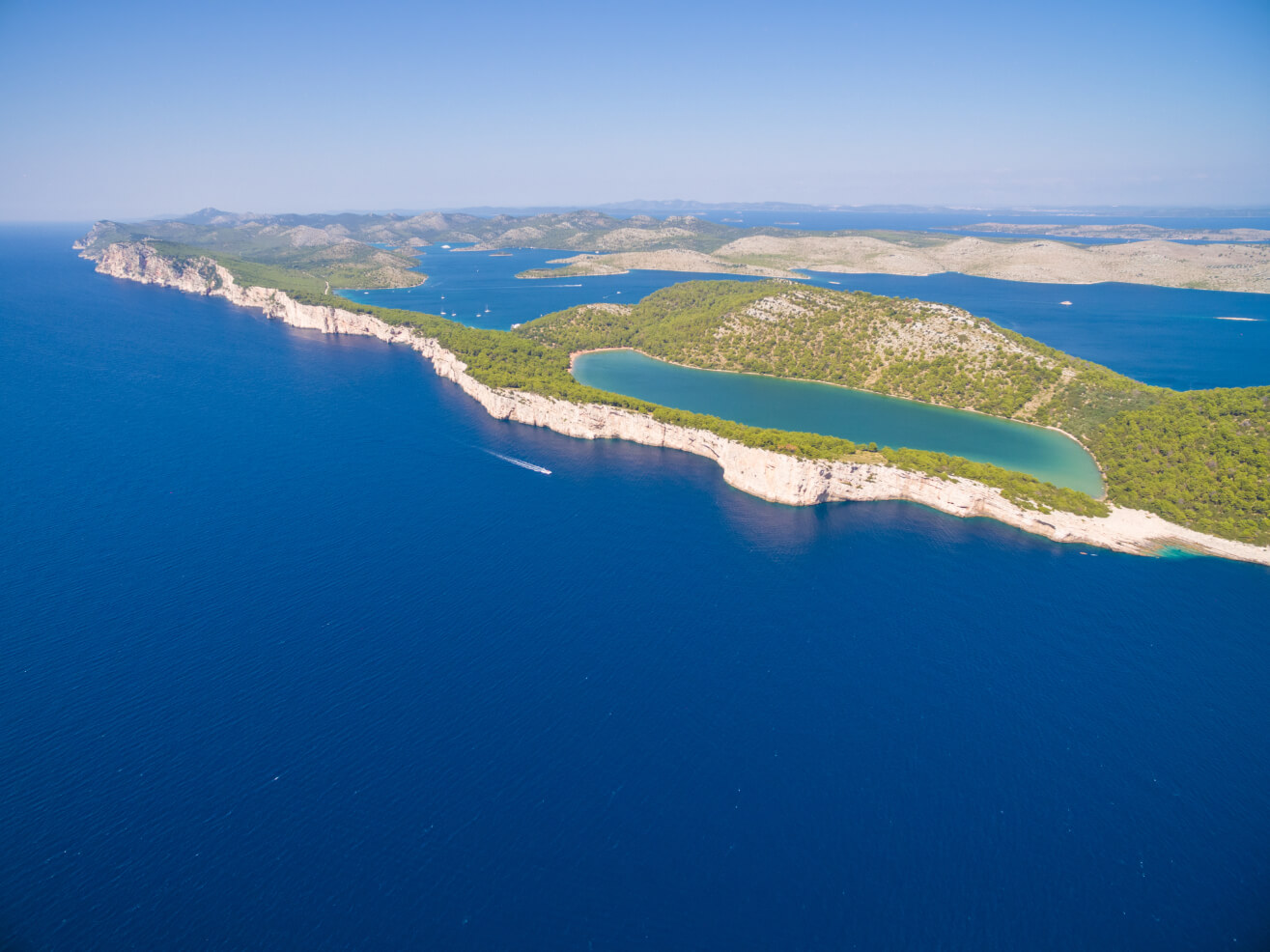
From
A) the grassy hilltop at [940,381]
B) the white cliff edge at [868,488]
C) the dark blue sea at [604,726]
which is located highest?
the grassy hilltop at [940,381]

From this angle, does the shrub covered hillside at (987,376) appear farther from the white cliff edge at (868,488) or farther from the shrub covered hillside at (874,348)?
the white cliff edge at (868,488)

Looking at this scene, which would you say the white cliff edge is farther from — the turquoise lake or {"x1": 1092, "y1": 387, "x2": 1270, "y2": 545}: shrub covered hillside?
the turquoise lake

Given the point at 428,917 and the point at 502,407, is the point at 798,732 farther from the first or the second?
the point at 502,407

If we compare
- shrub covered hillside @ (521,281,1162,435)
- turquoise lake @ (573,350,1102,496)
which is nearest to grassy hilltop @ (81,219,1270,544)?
shrub covered hillside @ (521,281,1162,435)

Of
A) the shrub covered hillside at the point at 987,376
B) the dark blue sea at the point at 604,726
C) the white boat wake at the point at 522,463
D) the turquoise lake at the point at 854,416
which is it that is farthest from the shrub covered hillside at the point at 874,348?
the white boat wake at the point at 522,463

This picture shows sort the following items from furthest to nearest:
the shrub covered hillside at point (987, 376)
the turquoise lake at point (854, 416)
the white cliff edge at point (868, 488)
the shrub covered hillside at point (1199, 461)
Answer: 1. the turquoise lake at point (854, 416)
2. the shrub covered hillside at point (987, 376)
3. the shrub covered hillside at point (1199, 461)
4. the white cliff edge at point (868, 488)

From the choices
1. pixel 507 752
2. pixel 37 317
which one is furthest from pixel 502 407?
pixel 37 317

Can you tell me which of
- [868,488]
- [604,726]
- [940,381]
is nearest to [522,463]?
[868,488]

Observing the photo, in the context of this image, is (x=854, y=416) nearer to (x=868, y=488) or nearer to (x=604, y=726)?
(x=868, y=488)
